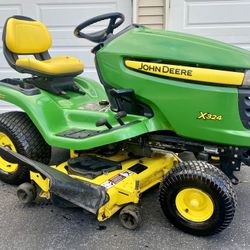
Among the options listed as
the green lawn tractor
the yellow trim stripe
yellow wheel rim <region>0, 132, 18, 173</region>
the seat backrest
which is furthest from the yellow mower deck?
the seat backrest

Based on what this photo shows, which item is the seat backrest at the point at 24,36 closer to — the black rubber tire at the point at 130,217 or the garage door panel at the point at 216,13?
the black rubber tire at the point at 130,217

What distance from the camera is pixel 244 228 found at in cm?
221

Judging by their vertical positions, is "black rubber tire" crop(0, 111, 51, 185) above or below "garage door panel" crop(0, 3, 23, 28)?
below

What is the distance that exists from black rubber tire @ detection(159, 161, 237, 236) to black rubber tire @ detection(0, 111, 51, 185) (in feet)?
3.50

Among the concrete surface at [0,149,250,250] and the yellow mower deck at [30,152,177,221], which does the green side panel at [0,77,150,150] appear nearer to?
the yellow mower deck at [30,152,177,221]

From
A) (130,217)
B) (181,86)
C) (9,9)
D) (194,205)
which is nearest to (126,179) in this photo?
(130,217)

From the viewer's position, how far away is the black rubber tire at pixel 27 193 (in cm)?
241

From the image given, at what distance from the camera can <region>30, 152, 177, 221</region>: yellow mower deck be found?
6.95 ft

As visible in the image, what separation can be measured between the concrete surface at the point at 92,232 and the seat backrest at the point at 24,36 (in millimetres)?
1255

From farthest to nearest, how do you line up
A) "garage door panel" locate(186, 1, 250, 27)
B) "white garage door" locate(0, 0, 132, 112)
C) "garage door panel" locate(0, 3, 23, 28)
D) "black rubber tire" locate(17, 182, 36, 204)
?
1. "garage door panel" locate(0, 3, 23, 28)
2. "white garage door" locate(0, 0, 132, 112)
3. "garage door panel" locate(186, 1, 250, 27)
4. "black rubber tire" locate(17, 182, 36, 204)

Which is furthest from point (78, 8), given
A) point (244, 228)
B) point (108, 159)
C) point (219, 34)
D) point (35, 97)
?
point (244, 228)

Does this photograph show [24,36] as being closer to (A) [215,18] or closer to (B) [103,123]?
(B) [103,123]

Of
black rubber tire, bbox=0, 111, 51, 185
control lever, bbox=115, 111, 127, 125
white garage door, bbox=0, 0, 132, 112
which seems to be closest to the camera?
control lever, bbox=115, 111, 127, 125

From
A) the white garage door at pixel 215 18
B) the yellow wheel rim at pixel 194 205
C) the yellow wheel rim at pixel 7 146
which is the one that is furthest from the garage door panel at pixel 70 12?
the yellow wheel rim at pixel 194 205
